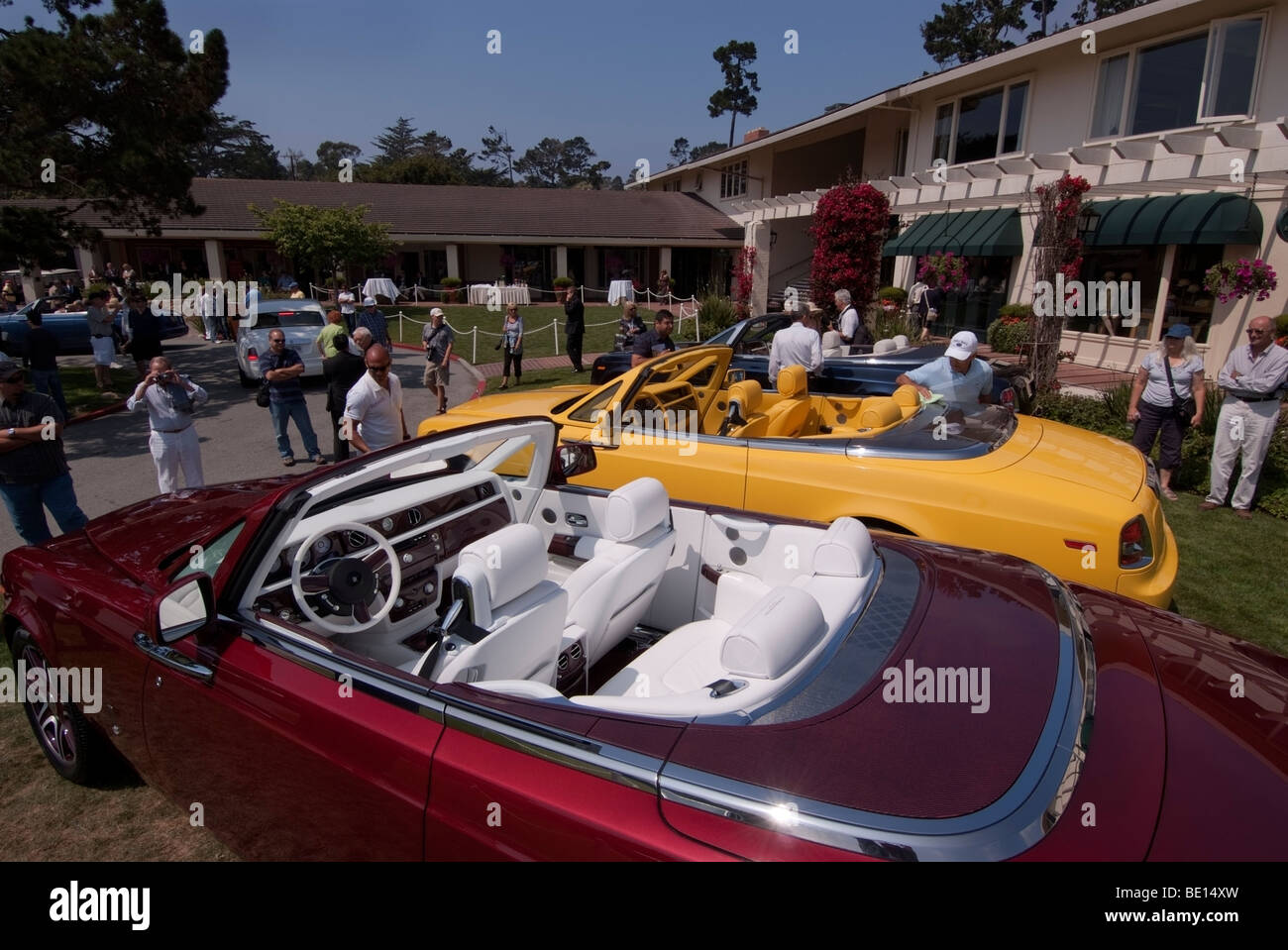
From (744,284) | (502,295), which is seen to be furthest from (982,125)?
(502,295)

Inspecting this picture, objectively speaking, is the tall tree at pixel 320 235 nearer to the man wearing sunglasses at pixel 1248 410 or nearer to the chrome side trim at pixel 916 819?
the man wearing sunglasses at pixel 1248 410

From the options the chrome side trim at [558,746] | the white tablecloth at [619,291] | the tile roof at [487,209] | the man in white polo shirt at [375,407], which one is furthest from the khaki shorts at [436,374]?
the tile roof at [487,209]

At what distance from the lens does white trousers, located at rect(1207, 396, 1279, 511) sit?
636cm

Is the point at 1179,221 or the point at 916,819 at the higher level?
the point at 1179,221

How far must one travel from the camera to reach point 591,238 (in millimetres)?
31203

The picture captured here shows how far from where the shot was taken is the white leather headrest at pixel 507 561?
2389 mm

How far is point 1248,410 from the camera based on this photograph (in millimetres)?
6402

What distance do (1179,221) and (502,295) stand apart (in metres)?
21.7

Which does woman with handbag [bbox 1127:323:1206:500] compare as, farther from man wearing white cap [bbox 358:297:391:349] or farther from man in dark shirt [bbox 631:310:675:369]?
man wearing white cap [bbox 358:297:391:349]

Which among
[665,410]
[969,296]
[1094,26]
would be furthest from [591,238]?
[665,410]

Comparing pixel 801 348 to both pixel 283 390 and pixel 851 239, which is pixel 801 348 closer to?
pixel 283 390

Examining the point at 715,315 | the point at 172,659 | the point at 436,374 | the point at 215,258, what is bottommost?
the point at 172,659

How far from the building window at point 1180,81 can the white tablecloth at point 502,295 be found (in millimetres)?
19315
